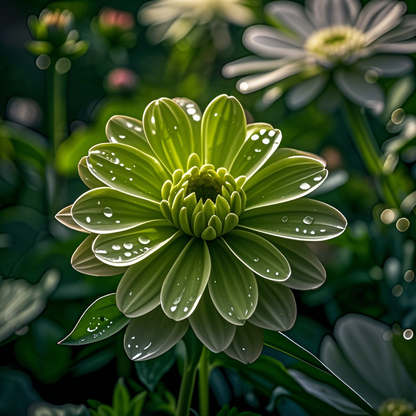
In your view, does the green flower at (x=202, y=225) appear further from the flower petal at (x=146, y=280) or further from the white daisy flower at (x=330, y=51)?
the white daisy flower at (x=330, y=51)

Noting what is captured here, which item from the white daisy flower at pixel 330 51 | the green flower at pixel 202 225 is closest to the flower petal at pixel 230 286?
the green flower at pixel 202 225

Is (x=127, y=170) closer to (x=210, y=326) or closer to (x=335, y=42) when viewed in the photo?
(x=210, y=326)

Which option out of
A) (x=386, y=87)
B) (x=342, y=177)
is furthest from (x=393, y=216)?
(x=386, y=87)

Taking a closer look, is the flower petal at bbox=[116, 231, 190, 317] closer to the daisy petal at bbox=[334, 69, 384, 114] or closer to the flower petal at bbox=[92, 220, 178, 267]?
the flower petal at bbox=[92, 220, 178, 267]

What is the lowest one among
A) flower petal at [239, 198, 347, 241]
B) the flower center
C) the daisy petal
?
flower petal at [239, 198, 347, 241]

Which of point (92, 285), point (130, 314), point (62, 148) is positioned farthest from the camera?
point (62, 148)

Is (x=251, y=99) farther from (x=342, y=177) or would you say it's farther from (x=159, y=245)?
(x=159, y=245)

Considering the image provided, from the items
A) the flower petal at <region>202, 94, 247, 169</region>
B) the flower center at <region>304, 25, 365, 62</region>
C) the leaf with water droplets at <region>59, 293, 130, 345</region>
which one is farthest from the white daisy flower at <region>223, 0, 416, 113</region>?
the leaf with water droplets at <region>59, 293, 130, 345</region>
